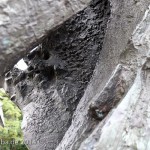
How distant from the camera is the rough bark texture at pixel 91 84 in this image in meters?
0.99

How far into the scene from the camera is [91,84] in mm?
1324

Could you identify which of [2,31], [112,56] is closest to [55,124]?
[112,56]

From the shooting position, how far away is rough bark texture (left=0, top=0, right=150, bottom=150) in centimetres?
99

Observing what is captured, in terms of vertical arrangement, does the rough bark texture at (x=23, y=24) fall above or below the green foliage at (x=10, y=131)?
above

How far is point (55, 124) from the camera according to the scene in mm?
1504

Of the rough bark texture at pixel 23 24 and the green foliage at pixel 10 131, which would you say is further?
the green foliage at pixel 10 131

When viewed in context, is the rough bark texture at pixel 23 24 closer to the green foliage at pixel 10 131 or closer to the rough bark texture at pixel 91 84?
the rough bark texture at pixel 91 84

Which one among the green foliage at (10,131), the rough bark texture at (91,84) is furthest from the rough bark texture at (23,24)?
the green foliage at (10,131)

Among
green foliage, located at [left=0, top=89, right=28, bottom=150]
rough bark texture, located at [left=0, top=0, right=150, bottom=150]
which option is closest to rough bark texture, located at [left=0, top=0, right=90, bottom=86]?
rough bark texture, located at [left=0, top=0, right=150, bottom=150]

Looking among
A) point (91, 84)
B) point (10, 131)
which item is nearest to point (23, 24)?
point (91, 84)

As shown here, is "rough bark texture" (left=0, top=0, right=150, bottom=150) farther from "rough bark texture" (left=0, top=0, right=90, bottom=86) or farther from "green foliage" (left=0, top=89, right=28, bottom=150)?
"green foliage" (left=0, top=89, right=28, bottom=150)

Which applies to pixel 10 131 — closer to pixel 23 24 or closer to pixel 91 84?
pixel 91 84

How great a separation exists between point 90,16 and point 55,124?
43 centimetres

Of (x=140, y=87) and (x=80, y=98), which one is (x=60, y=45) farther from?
(x=140, y=87)
